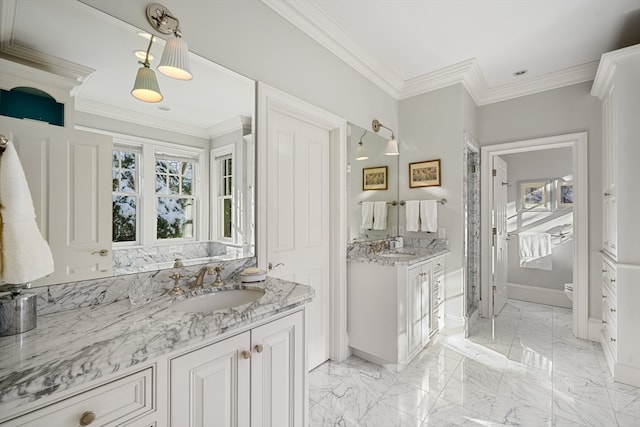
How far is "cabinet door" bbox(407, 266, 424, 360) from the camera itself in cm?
234

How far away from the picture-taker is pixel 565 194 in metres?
4.04

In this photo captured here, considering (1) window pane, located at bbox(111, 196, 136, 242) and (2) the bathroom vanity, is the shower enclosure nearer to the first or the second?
(2) the bathroom vanity

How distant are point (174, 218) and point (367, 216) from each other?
1893 mm

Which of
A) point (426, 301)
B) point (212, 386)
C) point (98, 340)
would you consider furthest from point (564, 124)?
point (98, 340)

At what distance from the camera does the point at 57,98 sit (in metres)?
1.08

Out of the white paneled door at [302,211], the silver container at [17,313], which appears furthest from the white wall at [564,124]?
the silver container at [17,313]

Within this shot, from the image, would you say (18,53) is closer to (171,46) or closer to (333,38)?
(171,46)

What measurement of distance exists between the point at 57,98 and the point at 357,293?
7.45ft

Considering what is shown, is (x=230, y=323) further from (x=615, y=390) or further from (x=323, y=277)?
(x=615, y=390)

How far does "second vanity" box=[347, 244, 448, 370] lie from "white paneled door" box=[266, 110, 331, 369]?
0.27 metres

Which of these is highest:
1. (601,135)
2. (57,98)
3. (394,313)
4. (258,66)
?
(258,66)

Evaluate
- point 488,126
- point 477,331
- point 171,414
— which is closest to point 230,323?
point 171,414

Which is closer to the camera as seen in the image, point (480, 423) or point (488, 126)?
point (480, 423)

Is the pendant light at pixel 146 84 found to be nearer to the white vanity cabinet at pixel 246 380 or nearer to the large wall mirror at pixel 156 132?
the large wall mirror at pixel 156 132
